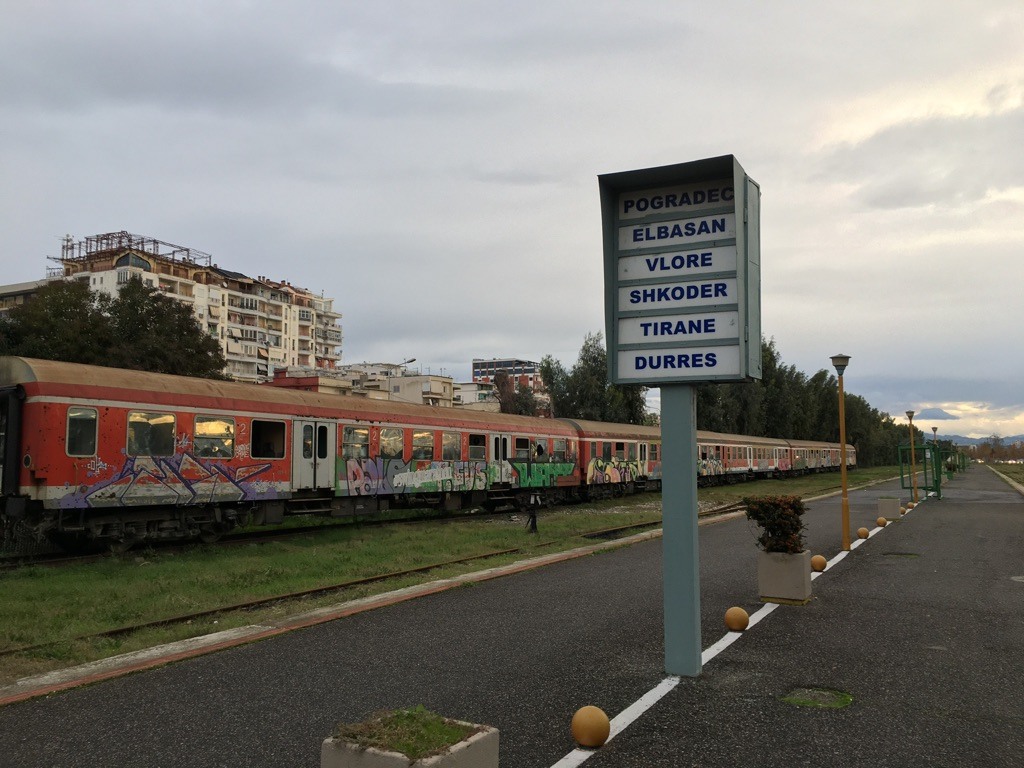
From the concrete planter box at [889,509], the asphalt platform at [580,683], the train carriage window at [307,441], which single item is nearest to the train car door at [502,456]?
the train carriage window at [307,441]

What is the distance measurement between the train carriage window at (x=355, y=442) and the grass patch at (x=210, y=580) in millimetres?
1861

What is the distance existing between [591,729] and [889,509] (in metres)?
18.4

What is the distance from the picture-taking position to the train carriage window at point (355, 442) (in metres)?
18.2

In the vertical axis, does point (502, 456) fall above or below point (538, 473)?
above

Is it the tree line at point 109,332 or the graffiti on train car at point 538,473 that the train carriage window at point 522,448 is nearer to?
the graffiti on train car at point 538,473

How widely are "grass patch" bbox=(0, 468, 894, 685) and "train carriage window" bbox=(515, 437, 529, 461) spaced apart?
19.2 ft

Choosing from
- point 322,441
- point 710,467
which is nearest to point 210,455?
point 322,441

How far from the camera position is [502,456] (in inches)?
950

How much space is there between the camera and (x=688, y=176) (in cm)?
688

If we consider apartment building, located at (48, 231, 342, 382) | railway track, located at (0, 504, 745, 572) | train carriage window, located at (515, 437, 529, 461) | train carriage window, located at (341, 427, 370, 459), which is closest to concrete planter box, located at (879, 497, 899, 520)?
railway track, located at (0, 504, 745, 572)

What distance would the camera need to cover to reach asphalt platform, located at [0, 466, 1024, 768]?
16.4 feet

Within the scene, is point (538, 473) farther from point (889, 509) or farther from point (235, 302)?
point (235, 302)

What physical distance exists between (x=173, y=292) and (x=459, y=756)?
91210 millimetres

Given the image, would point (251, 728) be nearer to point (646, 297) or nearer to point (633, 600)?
point (646, 297)
